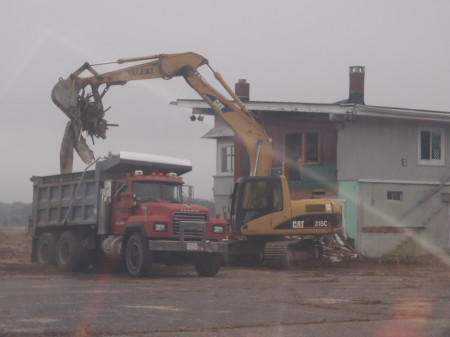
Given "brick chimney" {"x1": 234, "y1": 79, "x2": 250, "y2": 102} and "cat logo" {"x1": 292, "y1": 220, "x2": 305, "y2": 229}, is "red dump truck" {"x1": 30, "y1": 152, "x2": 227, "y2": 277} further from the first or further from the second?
"brick chimney" {"x1": 234, "y1": 79, "x2": 250, "y2": 102}

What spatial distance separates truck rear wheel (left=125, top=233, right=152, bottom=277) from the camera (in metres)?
22.7

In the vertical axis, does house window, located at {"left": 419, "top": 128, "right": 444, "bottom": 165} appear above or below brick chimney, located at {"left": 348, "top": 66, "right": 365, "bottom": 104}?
below

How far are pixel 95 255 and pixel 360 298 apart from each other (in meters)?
10.8

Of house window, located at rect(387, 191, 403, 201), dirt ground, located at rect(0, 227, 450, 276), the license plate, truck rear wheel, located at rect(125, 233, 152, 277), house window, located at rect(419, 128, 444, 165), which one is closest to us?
truck rear wheel, located at rect(125, 233, 152, 277)

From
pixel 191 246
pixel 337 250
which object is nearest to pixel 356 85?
pixel 337 250

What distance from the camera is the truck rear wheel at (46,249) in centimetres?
2697

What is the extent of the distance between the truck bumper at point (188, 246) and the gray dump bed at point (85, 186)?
9.42 feet

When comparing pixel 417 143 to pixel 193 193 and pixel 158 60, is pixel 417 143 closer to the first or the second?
pixel 158 60

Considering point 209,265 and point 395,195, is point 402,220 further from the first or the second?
point 209,265

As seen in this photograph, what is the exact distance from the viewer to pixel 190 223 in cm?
2323

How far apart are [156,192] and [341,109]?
35.9ft

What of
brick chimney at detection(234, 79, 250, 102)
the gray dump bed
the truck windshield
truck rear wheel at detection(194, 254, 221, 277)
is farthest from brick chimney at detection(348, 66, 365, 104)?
truck rear wheel at detection(194, 254, 221, 277)

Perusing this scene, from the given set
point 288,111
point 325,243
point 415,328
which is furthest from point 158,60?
point 415,328

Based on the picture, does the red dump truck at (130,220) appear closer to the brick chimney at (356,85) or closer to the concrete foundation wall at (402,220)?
the concrete foundation wall at (402,220)
